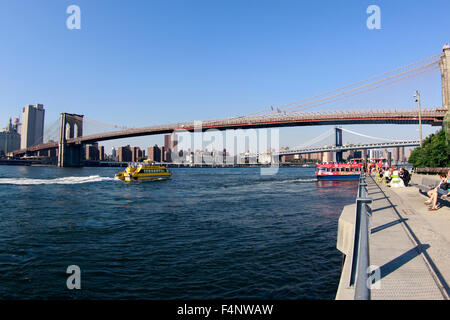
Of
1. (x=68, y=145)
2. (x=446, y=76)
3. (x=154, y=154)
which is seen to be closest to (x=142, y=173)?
(x=446, y=76)

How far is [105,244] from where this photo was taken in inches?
323

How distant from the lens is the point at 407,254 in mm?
4109

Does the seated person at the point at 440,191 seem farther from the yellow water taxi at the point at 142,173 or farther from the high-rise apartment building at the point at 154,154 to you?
the high-rise apartment building at the point at 154,154

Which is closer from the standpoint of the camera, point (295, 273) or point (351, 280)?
point (351, 280)

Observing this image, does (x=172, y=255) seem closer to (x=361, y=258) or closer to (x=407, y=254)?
(x=407, y=254)

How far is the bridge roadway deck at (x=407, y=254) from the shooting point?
3.05 m

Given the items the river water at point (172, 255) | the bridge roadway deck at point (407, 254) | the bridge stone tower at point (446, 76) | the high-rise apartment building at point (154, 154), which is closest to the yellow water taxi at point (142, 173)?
the river water at point (172, 255)

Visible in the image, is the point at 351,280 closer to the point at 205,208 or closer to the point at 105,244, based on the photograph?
the point at 105,244

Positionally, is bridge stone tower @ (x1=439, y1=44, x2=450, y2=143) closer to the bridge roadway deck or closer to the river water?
the river water

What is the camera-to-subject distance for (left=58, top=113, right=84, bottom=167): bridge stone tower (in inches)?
2928

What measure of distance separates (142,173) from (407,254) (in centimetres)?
3491

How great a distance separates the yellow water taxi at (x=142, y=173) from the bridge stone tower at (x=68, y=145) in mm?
44577
